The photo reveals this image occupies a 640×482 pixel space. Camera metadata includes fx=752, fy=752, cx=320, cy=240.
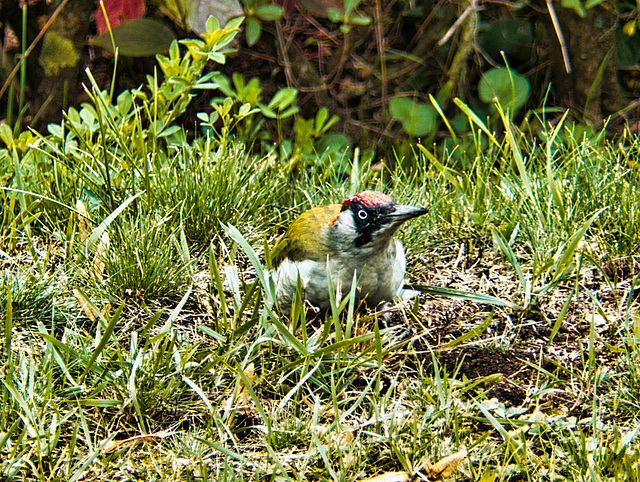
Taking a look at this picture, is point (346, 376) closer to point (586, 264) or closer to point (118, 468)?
point (118, 468)

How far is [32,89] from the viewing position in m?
4.48

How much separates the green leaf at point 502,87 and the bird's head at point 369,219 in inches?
72.9

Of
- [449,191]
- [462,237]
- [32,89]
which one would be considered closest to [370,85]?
[449,191]

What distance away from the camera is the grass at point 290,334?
7.72ft

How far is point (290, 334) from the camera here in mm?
2514

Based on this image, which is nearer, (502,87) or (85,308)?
(85,308)

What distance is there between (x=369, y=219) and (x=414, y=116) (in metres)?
1.76

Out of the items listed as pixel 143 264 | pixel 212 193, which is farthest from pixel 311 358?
pixel 212 193

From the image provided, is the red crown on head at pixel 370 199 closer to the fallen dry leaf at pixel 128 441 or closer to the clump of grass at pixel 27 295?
the fallen dry leaf at pixel 128 441

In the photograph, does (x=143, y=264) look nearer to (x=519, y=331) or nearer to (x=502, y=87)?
(x=519, y=331)

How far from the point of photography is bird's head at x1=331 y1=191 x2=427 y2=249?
9.13 ft

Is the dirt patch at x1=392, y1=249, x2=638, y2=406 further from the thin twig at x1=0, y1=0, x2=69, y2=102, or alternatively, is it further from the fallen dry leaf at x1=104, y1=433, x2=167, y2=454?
the thin twig at x1=0, y1=0, x2=69, y2=102

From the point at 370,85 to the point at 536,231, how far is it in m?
2.02

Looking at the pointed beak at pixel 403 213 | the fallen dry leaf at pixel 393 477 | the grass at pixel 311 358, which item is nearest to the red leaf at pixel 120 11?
the grass at pixel 311 358
